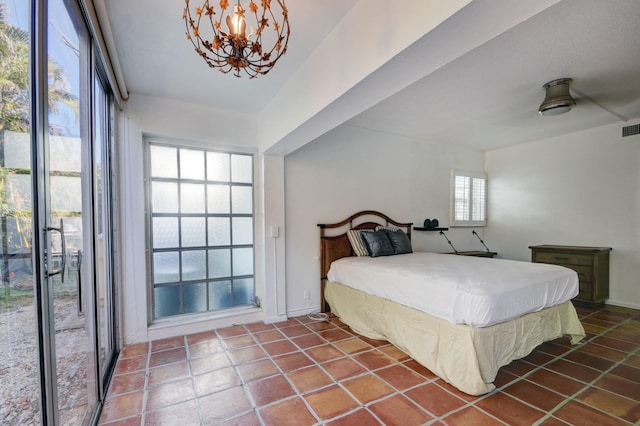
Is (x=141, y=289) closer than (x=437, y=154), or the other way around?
(x=141, y=289)

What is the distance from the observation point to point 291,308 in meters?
3.73

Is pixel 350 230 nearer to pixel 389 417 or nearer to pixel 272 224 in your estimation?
pixel 272 224

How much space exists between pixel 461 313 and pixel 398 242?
1.89m

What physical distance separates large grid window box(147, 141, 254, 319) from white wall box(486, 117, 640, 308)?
475cm

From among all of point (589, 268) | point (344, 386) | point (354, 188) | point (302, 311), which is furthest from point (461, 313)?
point (589, 268)

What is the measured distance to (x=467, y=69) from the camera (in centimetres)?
247

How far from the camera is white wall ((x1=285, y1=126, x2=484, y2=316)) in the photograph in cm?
377

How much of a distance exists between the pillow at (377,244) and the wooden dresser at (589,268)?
2672mm

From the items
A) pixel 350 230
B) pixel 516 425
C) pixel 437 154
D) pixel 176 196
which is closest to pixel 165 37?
pixel 176 196

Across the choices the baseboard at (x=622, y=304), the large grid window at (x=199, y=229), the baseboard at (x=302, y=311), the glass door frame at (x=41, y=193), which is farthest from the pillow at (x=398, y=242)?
the glass door frame at (x=41, y=193)

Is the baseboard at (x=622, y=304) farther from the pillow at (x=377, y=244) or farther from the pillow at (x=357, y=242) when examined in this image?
the pillow at (x=357, y=242)

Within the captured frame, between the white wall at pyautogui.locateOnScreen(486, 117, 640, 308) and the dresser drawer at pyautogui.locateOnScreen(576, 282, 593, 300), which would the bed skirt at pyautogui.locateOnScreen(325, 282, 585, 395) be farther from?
the white wall at pyautogui.locateOnScreen(486, 117, 640, 308)

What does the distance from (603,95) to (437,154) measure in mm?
2199

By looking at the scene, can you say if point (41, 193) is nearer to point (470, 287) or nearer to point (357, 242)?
point (470, 287)
